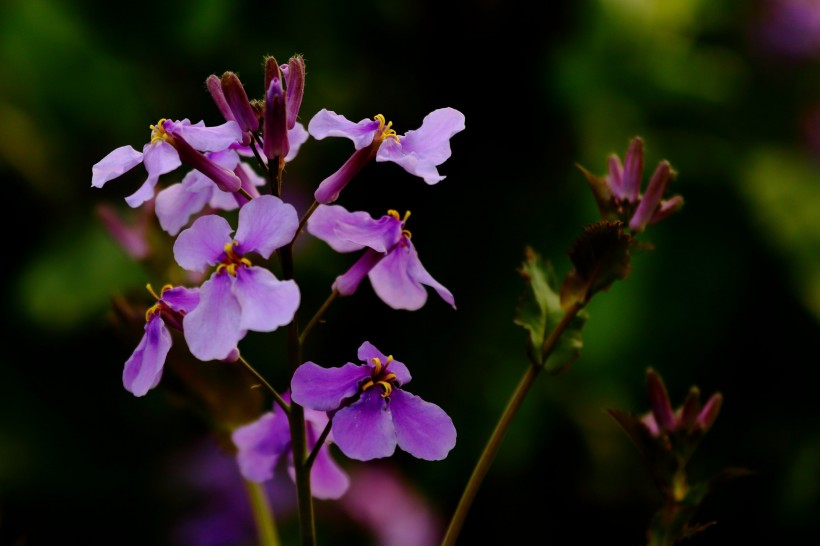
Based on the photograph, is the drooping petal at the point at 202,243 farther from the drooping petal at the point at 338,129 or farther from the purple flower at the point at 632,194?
the purple flower at the point at 632,194

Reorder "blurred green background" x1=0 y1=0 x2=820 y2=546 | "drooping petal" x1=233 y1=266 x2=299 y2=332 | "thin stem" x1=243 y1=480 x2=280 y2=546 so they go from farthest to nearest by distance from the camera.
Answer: "blurred green background" x1=0 y1=0 x2=820 y2=546 → "thin stem" x1=243 y1=480 x2=280 y2=546 → "drooping petal" x1=233 y1=266 x2=299 y2=332

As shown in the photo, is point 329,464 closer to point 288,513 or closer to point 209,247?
point 209,247

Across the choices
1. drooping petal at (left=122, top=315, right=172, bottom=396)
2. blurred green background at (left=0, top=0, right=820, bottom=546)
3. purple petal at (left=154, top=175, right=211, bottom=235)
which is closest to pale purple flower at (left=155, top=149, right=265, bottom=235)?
purple petal at (left=154, top=175, right=211, bottom=235)

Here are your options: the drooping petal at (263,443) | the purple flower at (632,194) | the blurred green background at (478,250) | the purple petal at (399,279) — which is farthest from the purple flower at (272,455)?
the blurred green background at (478,250)

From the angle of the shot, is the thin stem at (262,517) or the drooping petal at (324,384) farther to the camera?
the thin stem at (262,517)

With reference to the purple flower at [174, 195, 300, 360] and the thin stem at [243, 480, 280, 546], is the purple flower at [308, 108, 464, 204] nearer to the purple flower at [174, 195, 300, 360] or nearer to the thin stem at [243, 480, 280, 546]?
the purple flower at [174, 195, 300, 360]

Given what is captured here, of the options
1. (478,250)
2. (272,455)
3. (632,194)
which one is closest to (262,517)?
(272,455)
